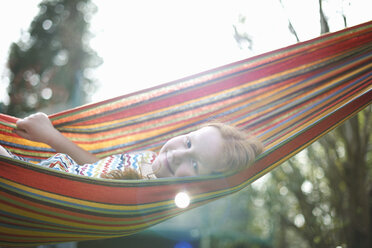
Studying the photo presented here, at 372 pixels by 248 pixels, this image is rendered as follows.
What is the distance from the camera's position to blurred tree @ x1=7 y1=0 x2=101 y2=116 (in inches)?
326

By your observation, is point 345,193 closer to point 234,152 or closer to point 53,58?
point 234,152

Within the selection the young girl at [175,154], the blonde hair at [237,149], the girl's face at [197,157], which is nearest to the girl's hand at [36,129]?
the young girl at [175,154]

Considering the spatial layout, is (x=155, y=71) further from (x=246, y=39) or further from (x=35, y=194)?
(x=35, y=194)

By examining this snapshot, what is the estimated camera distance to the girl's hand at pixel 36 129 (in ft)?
4.66

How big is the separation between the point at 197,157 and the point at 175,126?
50 cm

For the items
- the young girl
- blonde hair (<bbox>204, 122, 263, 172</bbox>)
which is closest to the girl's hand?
the young girl

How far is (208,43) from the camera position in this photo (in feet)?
13.9

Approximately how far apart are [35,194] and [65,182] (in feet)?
0.31

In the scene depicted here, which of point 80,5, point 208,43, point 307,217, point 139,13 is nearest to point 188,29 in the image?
point 208,43

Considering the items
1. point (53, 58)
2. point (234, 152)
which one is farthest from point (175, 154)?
point (53, 58)

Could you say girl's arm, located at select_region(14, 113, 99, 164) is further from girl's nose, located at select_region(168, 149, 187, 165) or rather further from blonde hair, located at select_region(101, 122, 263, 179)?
girl's nose, located at select_region(168, 149, 187, 165)

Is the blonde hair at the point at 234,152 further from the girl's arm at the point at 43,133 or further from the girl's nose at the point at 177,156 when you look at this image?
the girl's arm at the point at 43,133

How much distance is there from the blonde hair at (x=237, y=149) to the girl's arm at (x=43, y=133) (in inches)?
27.4

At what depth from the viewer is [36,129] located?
1.43m
